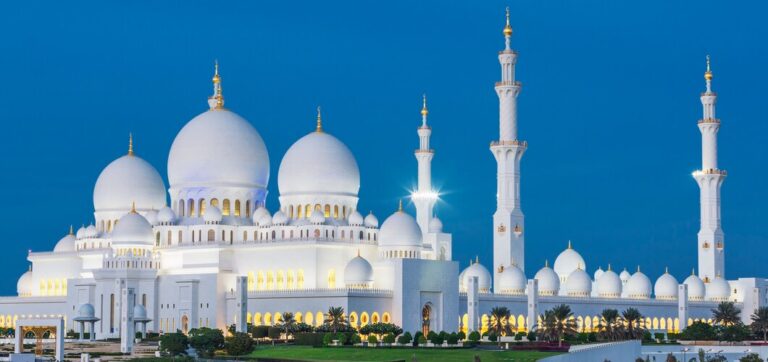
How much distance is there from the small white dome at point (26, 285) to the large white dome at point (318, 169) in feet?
54.8

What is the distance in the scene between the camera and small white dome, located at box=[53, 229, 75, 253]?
79.9 metres

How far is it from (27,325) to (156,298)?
63.7 ft

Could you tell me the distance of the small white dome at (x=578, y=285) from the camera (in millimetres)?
80000

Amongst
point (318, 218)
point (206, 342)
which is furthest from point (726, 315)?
point (206, 342)

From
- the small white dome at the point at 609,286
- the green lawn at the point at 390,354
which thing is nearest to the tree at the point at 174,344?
the green lawn at the point at 390,354

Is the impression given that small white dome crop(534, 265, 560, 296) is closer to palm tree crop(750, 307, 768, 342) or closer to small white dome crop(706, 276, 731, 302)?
palm tree crop(750, 307, 768, 342)

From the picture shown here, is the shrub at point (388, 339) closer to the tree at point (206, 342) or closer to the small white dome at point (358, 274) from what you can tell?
the small white dome at point (358, 274)

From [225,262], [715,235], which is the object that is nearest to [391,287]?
[225,262]

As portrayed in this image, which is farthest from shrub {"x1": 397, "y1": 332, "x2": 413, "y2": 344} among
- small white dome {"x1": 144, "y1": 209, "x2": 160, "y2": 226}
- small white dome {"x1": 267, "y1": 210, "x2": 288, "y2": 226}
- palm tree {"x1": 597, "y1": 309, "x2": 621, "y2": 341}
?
small white dome {"x1": 144, "y1": 209, "x2": 160, "y2": 226}

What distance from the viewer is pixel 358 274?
67.8 meters

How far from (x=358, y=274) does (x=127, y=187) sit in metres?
16.9

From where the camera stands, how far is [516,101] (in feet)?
252

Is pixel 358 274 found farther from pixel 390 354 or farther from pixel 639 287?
pixel 639 287

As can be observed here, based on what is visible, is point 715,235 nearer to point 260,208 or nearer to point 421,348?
point 260,208
